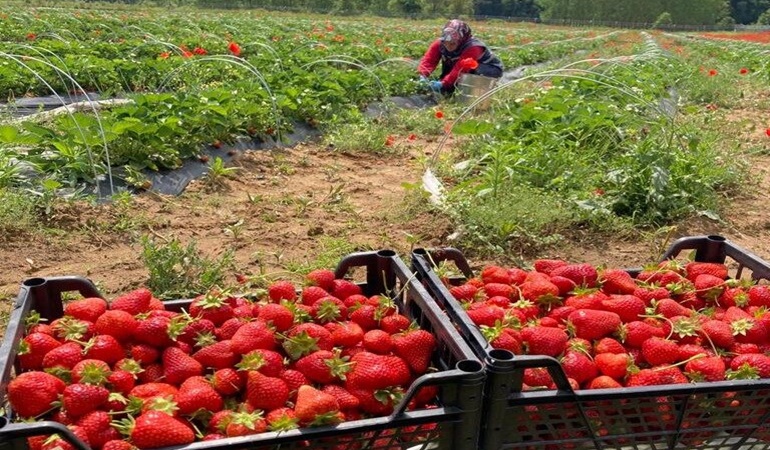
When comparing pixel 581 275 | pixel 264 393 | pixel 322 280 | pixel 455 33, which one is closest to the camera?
pixel 264 393

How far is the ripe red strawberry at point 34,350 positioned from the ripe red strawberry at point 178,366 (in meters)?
0.35

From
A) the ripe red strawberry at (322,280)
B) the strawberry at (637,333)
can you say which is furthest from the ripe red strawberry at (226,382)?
the strawberry at (637,333)

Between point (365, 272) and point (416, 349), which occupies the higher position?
point (416, 349)

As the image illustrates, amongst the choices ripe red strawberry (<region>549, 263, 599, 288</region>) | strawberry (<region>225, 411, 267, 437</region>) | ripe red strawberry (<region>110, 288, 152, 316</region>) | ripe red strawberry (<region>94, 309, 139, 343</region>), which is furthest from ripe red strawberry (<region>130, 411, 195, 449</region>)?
ripe red strawberry (<region>549, 263, 599, 288</region>)

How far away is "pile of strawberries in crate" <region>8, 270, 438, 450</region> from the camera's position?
188 cm

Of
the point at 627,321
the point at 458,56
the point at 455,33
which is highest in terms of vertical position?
the point at 455,33

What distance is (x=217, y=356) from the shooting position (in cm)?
214

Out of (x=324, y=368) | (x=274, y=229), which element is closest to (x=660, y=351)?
(x=324, y=368)

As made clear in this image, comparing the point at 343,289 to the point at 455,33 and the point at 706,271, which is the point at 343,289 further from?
the point at 455,33

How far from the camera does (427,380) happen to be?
1.87 metres

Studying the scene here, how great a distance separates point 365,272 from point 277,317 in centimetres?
236

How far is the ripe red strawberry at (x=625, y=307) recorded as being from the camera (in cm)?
256

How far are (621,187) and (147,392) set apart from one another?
454cm

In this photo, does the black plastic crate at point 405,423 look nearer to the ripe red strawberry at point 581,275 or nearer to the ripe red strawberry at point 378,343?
the ripe red strawberry at point 378,343
